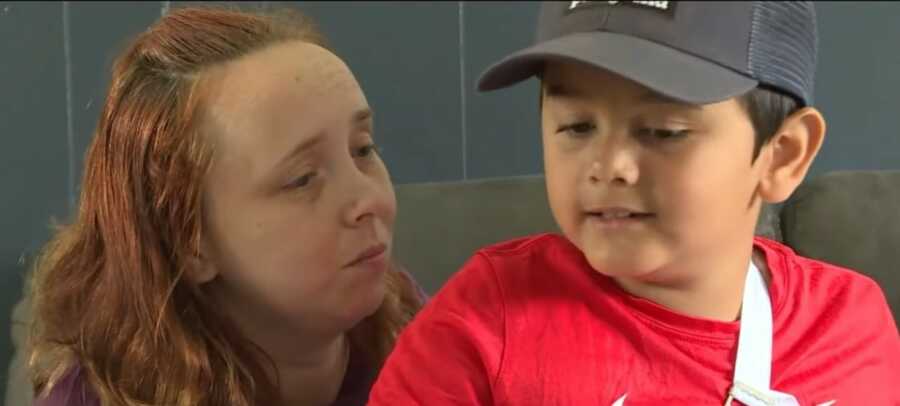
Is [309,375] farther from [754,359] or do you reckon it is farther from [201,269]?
[754,359]

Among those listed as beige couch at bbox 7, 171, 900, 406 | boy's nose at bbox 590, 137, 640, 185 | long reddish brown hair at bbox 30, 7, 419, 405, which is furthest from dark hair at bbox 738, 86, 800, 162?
beige couch at bbox 7, 171, 900, 406

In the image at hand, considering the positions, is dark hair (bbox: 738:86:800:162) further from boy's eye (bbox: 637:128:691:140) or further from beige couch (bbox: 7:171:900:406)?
beige couch (bbox: 7:171:900:406)

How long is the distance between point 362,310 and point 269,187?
0.18 m

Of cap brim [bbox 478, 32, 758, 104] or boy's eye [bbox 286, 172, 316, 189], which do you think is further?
boy's eye [bbox 286, 172, 316, 189]

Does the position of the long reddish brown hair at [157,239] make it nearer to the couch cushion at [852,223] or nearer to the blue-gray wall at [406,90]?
the blue-gray wall at [406,90]

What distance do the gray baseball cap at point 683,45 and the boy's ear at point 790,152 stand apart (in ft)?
0.19

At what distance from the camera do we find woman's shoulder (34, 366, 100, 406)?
1.27 m

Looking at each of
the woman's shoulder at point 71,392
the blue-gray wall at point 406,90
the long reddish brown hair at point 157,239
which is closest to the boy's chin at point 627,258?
the long reddish brown hair at point 157,239

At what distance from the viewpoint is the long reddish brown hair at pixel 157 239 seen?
1.24 m

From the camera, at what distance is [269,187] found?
4.03 ft

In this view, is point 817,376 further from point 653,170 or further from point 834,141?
point 834,141

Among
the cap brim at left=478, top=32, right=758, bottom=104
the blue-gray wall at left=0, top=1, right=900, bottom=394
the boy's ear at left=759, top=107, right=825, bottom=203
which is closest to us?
the cap brim at left=478, top=32, right=758, bottom=104

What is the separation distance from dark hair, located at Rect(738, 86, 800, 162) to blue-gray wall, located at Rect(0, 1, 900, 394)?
111 centimetres

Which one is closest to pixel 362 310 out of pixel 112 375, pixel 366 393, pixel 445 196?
pixel 366 393
